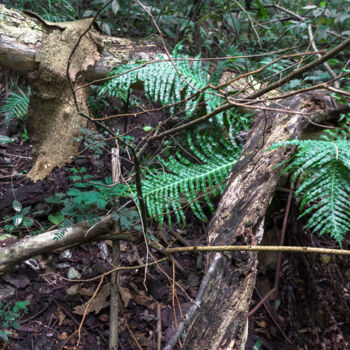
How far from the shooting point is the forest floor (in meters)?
1.93

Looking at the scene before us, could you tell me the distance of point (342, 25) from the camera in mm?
4008

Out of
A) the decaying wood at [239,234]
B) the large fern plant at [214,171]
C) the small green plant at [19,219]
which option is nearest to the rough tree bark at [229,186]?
the decaying wood at [239,234]

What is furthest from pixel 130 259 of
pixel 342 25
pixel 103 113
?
pixel 342 25

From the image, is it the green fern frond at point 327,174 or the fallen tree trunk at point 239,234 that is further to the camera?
the green fern frond at point 327,174

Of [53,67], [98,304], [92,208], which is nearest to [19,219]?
[92,208]

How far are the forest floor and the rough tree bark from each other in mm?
379

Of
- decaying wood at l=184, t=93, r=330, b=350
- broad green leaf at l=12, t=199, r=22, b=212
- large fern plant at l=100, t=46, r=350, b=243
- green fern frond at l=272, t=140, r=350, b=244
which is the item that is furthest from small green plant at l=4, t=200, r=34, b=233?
green fern frond at l=272, t=140, r=350, b=244

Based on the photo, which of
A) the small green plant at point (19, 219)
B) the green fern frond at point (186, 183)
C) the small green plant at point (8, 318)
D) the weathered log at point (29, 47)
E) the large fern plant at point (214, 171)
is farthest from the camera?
the weathered log at point (29, 47)

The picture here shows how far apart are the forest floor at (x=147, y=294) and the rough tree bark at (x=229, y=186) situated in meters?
0.38

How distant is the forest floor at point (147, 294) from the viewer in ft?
6.34

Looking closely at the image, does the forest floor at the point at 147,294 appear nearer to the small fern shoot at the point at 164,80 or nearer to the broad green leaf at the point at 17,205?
the broad green leaf at the point at 17,205

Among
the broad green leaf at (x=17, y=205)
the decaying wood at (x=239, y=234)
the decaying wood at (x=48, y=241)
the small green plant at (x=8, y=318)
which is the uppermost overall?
the decaying wood at (x=239, y=234)

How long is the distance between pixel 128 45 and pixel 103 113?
0.79 meters

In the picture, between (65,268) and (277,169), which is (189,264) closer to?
(65,268)
